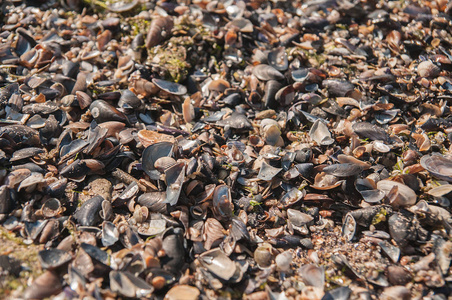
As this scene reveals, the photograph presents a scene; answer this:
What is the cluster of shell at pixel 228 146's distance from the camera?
1.93 metres

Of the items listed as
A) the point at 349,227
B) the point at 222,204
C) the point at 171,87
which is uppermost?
the point at 171,87

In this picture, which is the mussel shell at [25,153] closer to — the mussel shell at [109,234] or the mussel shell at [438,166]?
the mussel shell at [109,234]

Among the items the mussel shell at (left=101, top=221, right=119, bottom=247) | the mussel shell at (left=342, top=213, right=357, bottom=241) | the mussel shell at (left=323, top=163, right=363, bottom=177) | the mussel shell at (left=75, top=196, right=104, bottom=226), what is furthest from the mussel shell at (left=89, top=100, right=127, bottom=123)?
the mussel shell at (left=342, top=213, right=357, bottom=241)

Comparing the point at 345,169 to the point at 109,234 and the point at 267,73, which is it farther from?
the point at 109,234

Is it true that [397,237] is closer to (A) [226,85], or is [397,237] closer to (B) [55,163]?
(A) [226,85]

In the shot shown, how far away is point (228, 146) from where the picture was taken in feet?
8.43

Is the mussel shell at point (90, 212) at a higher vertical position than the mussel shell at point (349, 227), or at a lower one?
higher

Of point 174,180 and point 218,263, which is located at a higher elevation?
point 174,180

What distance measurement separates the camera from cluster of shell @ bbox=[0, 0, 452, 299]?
1.93 metres

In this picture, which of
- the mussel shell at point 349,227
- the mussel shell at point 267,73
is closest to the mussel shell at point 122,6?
the mussel shell at point 267,73

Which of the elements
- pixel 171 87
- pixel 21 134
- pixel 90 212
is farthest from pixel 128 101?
pixel 90 212

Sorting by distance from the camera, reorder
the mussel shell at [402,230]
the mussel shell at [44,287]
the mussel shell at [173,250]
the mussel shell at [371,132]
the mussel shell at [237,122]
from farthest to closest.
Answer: the mussel shell at [237,122], the mussel shell at [371,132], the mussel shell at [402,230], the mussel shell at [173,250], the mussel shell at [44,287]

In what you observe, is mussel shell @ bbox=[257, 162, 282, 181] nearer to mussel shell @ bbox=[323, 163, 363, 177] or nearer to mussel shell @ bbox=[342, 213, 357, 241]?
mussel shell @ bbox=[323, 163, 363, 177]

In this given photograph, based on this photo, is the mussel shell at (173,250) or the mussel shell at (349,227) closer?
the mussel shell at (173,250)
